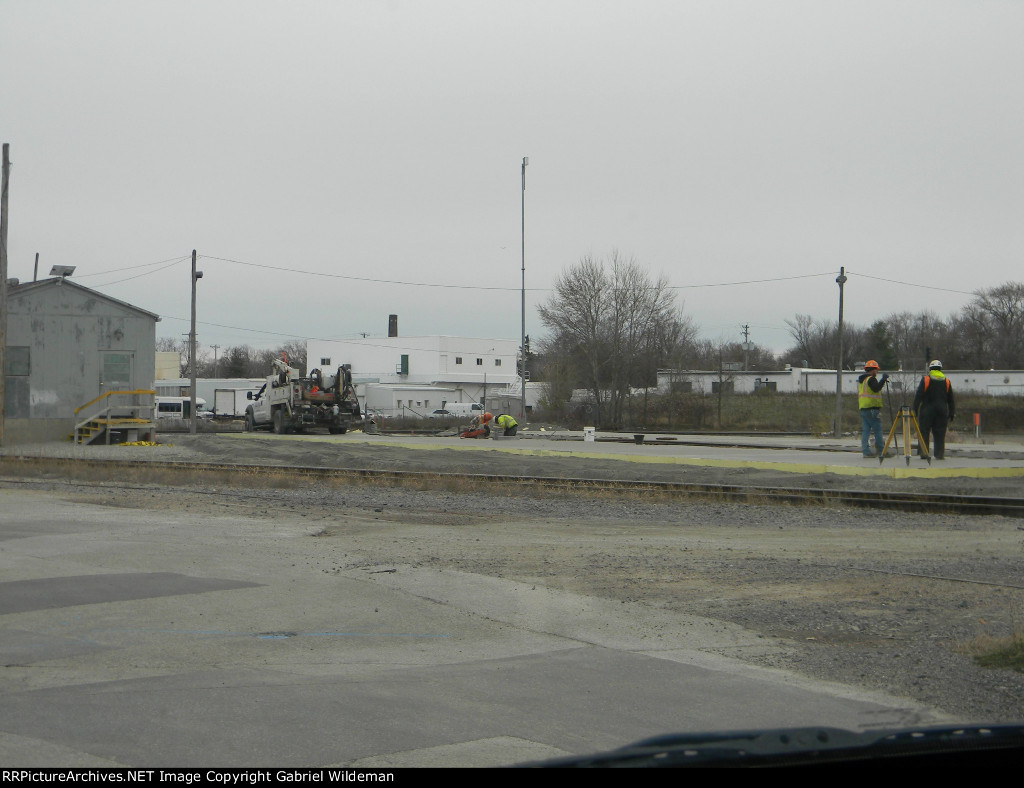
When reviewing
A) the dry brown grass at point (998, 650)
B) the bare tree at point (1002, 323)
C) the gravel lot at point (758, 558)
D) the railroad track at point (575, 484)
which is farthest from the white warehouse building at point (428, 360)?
the dry brown grass at point (998, 650)

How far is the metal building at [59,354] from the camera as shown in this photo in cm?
3509

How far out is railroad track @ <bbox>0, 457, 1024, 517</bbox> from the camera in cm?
1581

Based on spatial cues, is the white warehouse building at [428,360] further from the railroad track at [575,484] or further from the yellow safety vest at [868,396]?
the yellow safety vest at [868,396]

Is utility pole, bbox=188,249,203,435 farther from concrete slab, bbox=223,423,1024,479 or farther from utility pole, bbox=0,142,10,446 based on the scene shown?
utility pole, bbox=0,142,10,446

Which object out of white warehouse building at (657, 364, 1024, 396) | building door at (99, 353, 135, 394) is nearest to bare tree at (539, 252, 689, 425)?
white warehouse building at (657, 364, 1024, 396)

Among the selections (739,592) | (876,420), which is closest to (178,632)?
(739,592)

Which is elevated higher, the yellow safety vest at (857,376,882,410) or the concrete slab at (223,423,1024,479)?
the yellow safety vest at (857,376,882,410)

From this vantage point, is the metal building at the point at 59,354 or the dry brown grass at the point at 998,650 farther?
the metal building at the point at 59,354

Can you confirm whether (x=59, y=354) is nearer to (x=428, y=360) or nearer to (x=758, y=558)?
(x=758, y=558)

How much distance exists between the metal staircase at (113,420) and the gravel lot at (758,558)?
14.7 m

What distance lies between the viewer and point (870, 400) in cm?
2106

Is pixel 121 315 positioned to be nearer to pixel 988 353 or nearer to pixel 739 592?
pixel 739 592

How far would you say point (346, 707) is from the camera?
5.52 meters

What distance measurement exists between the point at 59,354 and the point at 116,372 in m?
2.00
